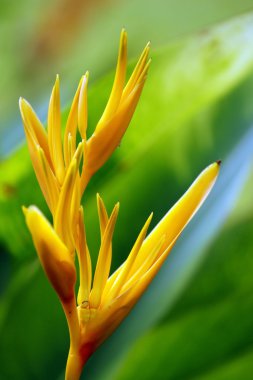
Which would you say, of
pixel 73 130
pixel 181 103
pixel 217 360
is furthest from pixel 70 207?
pixel 181 103

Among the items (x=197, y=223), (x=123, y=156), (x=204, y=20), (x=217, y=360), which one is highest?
(x=204, y=20)

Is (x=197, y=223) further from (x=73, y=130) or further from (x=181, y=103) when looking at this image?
(x=73, y=130)

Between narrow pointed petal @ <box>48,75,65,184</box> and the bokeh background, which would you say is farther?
the bokeh background

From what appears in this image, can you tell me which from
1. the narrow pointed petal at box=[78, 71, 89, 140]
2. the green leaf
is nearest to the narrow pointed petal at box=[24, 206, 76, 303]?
the narrow pointed petal at box=[78, 71, 89, 140]

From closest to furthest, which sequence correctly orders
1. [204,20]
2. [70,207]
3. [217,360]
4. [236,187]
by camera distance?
[70,207] < [217,360] < [236,187] < [204,20]

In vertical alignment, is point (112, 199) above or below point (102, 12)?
below

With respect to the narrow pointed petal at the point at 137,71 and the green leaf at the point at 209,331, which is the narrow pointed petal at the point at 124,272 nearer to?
the narrow pointed petal at the point at 137,71

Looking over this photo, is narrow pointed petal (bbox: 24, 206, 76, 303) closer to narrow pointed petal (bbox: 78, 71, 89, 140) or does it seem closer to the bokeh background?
narrow pointed petal (bbox: 78, 71, 89, 140)
